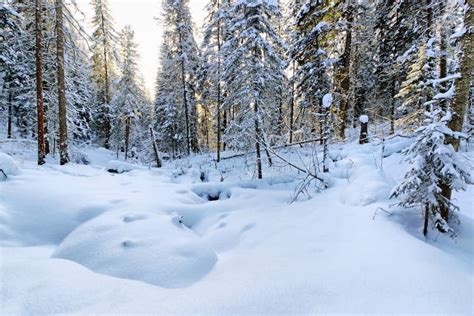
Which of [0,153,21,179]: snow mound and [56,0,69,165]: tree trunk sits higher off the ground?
[56,0,69,165]: tree trunk

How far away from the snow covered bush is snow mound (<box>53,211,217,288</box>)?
281cm

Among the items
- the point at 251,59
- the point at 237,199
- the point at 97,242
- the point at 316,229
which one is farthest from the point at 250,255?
the point at 251,59

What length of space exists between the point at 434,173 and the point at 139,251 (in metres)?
3.90

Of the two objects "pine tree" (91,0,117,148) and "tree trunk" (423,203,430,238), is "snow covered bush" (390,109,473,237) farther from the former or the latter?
"pine tree" (91,0,117,148)

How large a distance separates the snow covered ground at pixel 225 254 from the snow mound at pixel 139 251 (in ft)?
0.05

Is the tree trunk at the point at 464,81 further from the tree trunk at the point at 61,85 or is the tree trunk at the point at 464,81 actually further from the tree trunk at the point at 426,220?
the tree trunk at the point at 61,85

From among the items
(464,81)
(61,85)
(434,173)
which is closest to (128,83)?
(61,85)

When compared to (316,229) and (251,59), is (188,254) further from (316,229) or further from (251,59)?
(251,59)

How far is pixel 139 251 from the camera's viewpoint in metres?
3.30

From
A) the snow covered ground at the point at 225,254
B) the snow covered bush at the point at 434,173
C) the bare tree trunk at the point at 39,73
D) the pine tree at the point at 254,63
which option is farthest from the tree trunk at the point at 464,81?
the bare tree trunk at the point at 39,73

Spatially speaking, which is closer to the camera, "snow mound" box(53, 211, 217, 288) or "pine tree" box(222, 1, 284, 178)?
"snow mound" box(53, 211, 217, 288)

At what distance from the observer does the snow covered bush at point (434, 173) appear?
3.36 m

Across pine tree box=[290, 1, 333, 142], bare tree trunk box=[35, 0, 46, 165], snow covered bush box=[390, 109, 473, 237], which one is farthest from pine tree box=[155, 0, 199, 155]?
snow covered bush box=[390, 109, 473, 237]

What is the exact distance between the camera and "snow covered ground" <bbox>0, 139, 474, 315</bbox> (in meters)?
2.27
